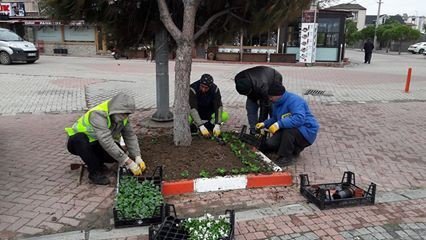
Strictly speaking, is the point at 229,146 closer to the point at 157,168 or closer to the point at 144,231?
the point at 157,168

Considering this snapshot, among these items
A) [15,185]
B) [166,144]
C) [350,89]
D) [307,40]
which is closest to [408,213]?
[166,144]

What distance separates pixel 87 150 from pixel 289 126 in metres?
2.53

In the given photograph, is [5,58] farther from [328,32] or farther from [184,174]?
[184,174]

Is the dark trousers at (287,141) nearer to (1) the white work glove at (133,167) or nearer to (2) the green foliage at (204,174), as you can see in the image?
(2) the green foliage at (204,174)

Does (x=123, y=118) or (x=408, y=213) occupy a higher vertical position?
(x=123, y=118)

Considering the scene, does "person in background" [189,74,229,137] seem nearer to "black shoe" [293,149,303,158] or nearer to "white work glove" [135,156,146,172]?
"black shoe" [293,149,303,158]

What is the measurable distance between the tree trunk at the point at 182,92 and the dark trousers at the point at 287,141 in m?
1.19

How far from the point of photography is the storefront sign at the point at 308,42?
2175 centimetres

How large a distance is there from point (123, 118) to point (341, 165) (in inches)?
121

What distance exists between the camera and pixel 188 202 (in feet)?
13.5

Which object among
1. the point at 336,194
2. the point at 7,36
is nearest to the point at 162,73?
the point at 336,194

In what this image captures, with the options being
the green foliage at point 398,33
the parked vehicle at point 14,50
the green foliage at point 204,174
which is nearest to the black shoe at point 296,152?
the green foliage at point 204,174

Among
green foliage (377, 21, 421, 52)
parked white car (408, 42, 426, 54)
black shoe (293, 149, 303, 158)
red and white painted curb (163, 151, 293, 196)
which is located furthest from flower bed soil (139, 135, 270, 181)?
green foliage (377, 21, 421, 52)

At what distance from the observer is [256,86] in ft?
19.5
